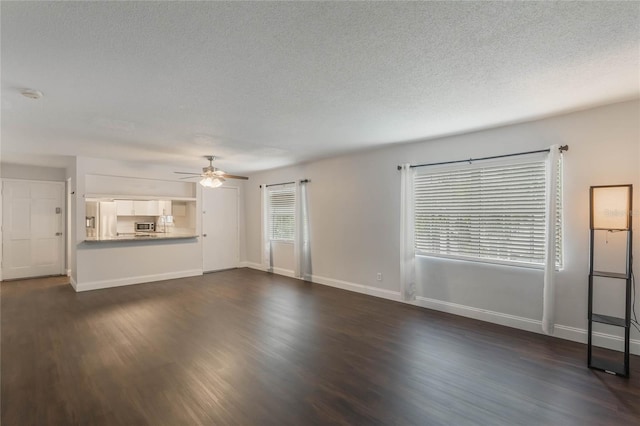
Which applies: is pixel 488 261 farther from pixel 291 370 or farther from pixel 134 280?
pixel 134 280

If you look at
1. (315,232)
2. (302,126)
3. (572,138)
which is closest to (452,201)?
(572,138)

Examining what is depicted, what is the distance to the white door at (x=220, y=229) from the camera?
7.67m

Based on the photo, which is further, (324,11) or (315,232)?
(315,232)

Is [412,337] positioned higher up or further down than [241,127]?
further down

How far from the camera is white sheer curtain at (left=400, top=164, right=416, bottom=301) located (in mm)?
4742

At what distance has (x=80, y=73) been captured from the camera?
2.40 metres

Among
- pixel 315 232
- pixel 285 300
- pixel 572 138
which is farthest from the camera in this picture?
pixel 315 232

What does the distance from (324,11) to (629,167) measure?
3.52 meters

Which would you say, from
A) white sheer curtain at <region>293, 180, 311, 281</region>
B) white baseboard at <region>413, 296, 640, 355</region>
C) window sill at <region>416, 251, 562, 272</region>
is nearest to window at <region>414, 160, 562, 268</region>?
window sill at <region>416, 251, 562, 272</region>

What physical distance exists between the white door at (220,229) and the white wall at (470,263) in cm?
215

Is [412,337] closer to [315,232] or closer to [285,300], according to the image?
[285,300]

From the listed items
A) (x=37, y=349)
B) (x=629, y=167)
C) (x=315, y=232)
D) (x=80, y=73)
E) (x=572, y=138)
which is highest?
(x=80, y=73)

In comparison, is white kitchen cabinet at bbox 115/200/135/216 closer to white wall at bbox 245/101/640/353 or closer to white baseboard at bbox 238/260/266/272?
white baseboard at bbox 238/260/266/272

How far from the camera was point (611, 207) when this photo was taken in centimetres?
286
